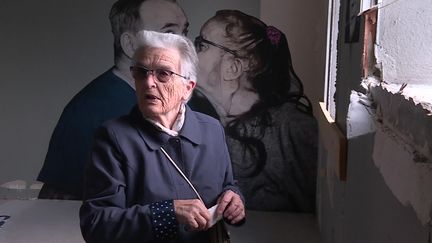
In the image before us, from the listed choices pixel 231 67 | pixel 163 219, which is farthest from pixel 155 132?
pixel 231 67

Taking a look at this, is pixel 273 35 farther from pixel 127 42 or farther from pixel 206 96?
pixel 127 42

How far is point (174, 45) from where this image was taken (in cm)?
156

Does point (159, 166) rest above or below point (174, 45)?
below

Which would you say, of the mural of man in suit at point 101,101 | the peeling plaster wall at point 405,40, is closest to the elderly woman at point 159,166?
the peeling plaster wall at point 405,40

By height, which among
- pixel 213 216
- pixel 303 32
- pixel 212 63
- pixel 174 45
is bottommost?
pixel 213 216

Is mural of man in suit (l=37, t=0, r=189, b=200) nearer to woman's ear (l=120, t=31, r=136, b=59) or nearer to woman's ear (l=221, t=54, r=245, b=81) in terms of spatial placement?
woman's ear (l=120, t=31, r=136, b=59)

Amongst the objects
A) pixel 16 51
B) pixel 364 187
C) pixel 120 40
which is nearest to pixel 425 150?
pixel 364 187

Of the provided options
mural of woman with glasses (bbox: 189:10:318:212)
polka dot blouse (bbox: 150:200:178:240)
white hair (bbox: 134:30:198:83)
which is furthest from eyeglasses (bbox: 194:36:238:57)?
polka dot blouse (bbox: 150:200:178:240)

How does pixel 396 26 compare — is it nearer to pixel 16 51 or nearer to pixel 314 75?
pixel 314 75

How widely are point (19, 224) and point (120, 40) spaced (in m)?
1.66

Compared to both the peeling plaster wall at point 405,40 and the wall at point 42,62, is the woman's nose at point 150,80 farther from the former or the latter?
the wall at point 42,62

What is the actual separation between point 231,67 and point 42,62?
1.65 meters

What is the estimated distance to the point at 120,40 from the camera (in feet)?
13.5

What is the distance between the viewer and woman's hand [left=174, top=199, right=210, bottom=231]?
1.37m
